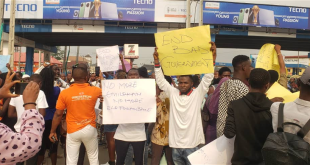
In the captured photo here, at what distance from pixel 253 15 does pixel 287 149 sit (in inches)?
748

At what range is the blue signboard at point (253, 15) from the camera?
753 inches

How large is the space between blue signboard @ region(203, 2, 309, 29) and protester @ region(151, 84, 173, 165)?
15.9 metres

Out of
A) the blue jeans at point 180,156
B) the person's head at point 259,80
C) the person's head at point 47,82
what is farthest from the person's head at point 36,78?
the person's head at point 259,80

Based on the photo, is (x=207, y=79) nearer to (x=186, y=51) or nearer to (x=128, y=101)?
(x=186, y=51)

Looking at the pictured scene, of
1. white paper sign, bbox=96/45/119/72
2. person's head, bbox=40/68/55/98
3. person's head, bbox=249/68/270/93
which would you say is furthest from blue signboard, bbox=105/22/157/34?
person's head, bbox=249/68/270/93

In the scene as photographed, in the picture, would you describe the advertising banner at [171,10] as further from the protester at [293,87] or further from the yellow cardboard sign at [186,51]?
the yellow cardboard sign at [186,51]

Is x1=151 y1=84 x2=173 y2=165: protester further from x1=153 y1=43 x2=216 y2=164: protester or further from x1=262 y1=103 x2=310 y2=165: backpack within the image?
x1=262 y1=103 x2=310 y2=165: backpack

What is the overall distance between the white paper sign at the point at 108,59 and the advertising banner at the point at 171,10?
12742mm

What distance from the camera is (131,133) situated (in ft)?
13.4

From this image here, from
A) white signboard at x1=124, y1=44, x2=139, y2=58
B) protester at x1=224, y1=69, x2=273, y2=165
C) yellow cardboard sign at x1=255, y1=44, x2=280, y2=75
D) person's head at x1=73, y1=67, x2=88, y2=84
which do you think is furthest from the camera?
white signboard at x1=124, y1=44, x2=139, y2=58

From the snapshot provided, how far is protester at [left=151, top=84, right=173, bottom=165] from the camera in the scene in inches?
159

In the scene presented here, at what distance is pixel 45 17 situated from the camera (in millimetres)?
18141

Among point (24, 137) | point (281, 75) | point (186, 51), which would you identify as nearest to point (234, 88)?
point (186, 51)

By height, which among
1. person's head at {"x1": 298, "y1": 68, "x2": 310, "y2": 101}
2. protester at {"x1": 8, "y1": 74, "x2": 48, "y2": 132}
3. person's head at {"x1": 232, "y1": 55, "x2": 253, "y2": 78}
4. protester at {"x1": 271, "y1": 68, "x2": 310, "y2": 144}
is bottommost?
protester at {"x1": 8, "y1": 74, "x2": 48, "y2": 132}
